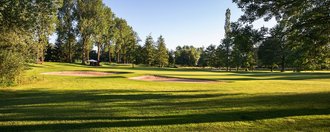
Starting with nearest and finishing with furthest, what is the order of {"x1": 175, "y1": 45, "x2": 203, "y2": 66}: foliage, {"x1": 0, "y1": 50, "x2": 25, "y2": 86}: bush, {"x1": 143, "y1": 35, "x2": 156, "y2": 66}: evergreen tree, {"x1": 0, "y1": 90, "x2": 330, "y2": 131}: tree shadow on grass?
{"x1": 0, "y1": 90, "x2": 330, "y2": 131}: tree shadow on grass < {"x1": 0, "y1": 50, "x2": 25, "y2": 86}: bush < {"x1": 143, "y1": 35, "x2": 156, "y2": 66}: evergreen tree < {"x1": 175, "y1": 45, "x2": 203, "y2": 66}: foliage

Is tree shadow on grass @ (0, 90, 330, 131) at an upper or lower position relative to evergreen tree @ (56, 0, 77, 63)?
lower

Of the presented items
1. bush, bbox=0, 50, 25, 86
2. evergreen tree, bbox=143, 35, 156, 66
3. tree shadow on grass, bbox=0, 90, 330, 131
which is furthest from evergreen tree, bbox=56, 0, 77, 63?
tree shadow on grass, bbox=0, 90, 330, 131

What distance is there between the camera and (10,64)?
57.7ft

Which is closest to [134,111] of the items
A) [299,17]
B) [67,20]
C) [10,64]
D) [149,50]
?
[299,17]

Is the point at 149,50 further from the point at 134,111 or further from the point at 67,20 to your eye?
the point at 134,111

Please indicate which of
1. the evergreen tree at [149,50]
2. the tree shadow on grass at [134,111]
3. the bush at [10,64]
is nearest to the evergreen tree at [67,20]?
the evergreen tree at [149,50]

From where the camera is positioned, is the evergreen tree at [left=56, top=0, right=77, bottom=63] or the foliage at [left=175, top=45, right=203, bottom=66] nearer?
the evergreen tree at [left=56, top=0, right=77, bottom=63]

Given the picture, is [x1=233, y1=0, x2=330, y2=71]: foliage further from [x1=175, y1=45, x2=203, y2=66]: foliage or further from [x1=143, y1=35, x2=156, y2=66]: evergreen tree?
[x1=175, y1=45, x2=203, y2=66]: foliage

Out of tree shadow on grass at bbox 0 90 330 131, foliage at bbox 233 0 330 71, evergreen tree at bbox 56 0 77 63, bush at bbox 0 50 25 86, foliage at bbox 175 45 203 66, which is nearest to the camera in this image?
tree shadow on grass at bbox 0 90 330 131

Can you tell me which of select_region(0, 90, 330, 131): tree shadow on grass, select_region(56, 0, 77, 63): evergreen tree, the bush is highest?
select_region(56, 0, 77, 63): evergreen tree

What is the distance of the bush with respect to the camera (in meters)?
17.4

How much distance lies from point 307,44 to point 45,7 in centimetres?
1744

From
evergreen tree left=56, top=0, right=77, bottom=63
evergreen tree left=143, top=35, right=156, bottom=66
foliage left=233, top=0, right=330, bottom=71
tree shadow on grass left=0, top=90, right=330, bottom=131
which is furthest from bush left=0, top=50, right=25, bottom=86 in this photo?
evergreen tree left=143, top=35, right=156, bottom=66

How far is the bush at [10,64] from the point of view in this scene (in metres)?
17.4
